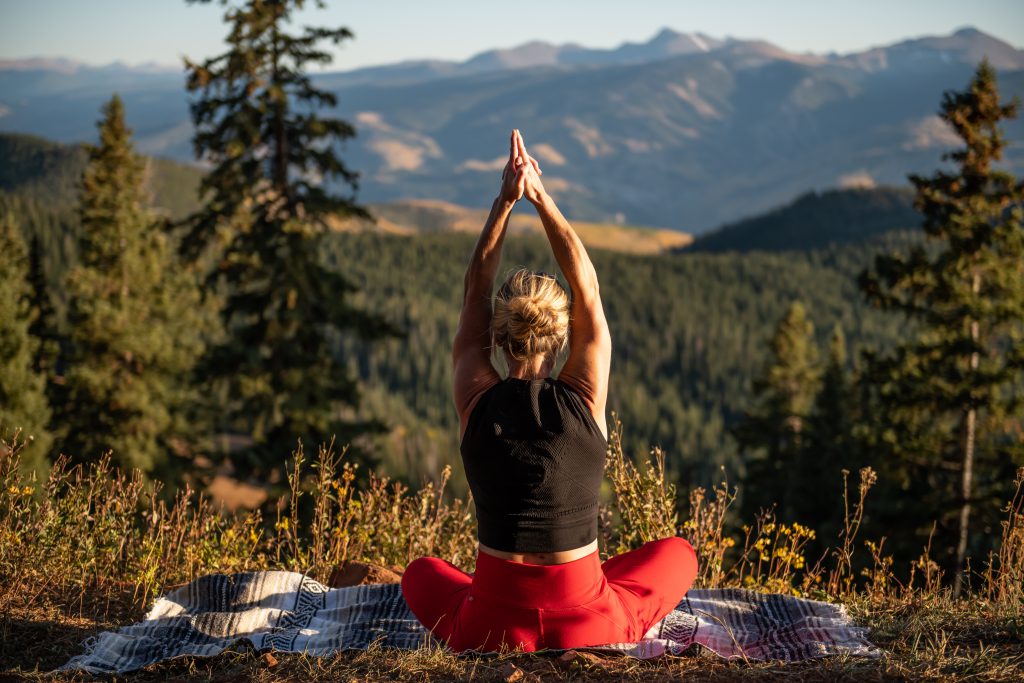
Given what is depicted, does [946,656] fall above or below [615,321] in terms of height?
above

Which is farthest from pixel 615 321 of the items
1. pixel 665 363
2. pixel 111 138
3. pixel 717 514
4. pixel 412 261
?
pixel 717 514

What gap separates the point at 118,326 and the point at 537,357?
2401cm

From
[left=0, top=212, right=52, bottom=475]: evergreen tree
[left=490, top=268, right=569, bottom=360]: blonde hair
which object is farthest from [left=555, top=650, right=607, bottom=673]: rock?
[left=0, top=212, right=52, bottom=475]: evergreen tree

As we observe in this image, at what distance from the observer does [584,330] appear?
422 cm

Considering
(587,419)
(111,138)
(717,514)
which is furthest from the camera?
(111,138)

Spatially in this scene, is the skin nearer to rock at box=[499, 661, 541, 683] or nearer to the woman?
the woman

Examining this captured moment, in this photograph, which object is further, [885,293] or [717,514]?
[885,293]

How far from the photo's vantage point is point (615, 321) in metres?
160

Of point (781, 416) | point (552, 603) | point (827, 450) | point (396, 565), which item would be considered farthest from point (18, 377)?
point (781, 416)

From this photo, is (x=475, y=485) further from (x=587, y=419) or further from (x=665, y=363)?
(x=665, y=363)

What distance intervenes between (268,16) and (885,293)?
14.1m

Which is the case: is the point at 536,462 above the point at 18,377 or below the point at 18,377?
above

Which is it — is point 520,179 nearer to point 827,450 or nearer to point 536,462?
point 536,462

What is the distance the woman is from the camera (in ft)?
13.3
